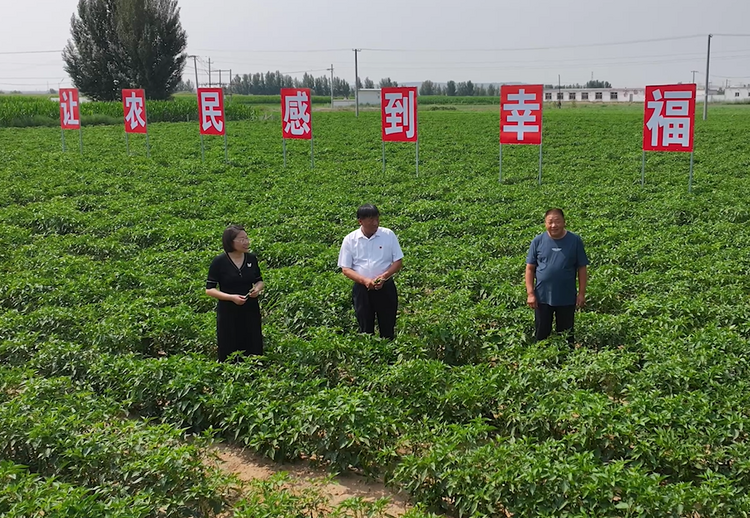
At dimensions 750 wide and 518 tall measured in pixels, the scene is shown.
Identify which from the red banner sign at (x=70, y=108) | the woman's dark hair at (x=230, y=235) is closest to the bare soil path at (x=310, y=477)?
the woman's dark hair at (x=230, y=235)

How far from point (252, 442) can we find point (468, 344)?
2881 mm

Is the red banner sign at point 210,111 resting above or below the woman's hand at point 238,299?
above

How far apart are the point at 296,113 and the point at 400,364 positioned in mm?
15700

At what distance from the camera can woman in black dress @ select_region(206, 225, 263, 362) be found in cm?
650

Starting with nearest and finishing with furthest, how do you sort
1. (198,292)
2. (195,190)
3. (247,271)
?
(247,271) < (198,292) < (195,190)

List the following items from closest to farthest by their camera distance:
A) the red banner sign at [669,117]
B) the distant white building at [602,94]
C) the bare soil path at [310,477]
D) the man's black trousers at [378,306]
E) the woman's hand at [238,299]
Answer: the bare soil path at [310,477] < the woman's hand at [238,299] < the man's black trousers at [378,306] < the red banner sign at [669,117] < the distant white building at [602,94]

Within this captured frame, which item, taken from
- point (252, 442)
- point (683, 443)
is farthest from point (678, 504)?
point (252, 442)

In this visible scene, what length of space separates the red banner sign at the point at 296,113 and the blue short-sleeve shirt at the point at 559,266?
14.7 meters

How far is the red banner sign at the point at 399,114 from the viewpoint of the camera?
18.3m

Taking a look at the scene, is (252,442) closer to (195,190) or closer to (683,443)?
(683,443)

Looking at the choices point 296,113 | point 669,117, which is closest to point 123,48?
point 296,113

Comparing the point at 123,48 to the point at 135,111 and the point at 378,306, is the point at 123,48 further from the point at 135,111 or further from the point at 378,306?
the point at 378,306

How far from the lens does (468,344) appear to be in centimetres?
746

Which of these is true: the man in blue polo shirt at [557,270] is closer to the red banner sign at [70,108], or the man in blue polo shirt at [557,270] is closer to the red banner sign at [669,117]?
the red banner sign at [669,117]
